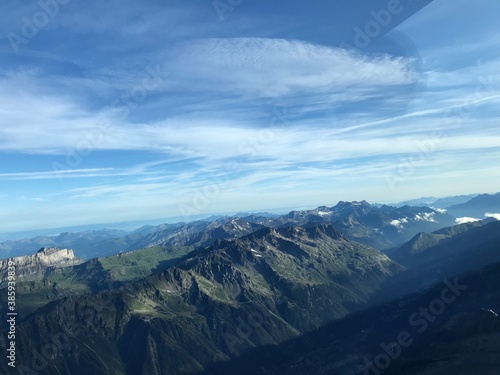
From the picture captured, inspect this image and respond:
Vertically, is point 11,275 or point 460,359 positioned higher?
point 11,275

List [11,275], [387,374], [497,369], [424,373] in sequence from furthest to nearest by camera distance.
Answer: [387,374] → [11,275] → [424,373] → [497,369]

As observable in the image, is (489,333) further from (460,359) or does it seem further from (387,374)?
(387,374)

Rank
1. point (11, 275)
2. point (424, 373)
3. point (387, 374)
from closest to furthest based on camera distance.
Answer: point (424, 373) < point (11, 275) < point (387, 374)

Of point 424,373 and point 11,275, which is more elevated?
point 11,275

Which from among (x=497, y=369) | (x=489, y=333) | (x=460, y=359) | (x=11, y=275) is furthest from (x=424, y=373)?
(x=11, y=275)

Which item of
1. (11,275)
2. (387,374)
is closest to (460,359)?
(387,374)

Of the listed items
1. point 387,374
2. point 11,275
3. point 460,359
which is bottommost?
point 387,374

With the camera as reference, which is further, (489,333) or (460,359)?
(489,333)

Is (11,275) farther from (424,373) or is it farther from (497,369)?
(497,369)

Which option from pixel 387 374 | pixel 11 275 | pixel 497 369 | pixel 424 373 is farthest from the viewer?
pixel 387 374
